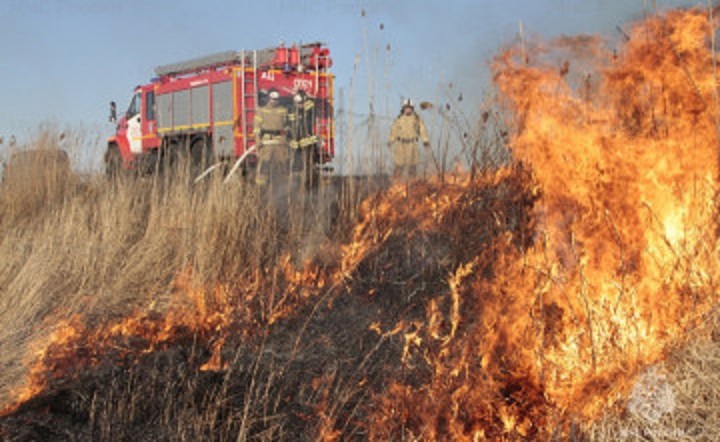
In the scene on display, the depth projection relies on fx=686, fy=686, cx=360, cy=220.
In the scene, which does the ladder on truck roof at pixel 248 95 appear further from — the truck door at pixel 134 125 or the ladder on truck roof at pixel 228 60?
the truck door at pixel 134 125

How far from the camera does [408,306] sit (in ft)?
16.2

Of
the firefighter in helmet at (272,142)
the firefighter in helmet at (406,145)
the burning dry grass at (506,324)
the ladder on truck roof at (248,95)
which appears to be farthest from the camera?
the ladder on truck roof at (248,95)

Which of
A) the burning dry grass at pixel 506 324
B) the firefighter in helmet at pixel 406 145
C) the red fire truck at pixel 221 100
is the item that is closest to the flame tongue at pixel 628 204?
the burning dry grass at pixel 506 324

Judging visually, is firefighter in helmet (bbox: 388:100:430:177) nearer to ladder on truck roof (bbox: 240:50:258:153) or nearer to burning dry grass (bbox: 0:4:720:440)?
burning dry grass (bbox: 0:4:720:440)

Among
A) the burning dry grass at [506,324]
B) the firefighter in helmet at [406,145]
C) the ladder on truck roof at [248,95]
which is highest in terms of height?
the ladder on truck roof at [248,95]

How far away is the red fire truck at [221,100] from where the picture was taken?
546 inches

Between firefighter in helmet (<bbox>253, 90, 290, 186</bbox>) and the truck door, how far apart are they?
6.35 metres

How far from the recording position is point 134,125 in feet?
52.6

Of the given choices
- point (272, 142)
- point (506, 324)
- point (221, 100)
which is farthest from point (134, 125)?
point (506, 324)

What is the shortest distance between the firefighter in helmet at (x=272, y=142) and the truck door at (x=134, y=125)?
20.8 ft

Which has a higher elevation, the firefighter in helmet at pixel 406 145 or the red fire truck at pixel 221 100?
the red fire truck at pixel 221 100

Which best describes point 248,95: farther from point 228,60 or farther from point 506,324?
point 506,324

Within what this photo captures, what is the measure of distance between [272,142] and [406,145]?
183 cm

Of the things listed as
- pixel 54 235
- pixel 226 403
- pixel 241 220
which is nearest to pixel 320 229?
pixel 241 220
